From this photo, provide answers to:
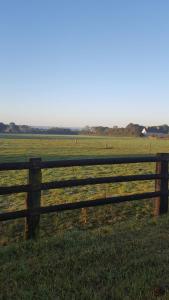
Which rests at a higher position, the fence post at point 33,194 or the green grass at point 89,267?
the fence post at point 33,194

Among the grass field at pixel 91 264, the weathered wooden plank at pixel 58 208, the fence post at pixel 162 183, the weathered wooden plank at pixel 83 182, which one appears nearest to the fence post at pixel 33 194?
the weathered wooden plank at pixel 58 208

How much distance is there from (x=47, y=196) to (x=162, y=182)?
5.75m

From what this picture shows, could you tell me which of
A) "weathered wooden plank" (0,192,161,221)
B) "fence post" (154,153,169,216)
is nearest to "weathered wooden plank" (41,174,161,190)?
"fence post" (154,153,169,216)

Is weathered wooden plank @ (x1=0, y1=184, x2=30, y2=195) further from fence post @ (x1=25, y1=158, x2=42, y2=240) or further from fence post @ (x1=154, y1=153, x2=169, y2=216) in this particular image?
fence post @ (x1=154, y1=153, x2=169, y2=216)

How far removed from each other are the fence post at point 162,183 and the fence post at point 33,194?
10.6 ft

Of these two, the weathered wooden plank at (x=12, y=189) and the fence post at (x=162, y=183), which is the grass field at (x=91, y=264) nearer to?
the fence post at (x=162, y=183)

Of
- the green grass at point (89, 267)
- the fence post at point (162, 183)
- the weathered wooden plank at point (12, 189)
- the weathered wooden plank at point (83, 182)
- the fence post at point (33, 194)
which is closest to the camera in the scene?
the green grass at point (89, 267)

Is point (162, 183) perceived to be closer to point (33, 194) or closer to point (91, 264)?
point (33, 194)

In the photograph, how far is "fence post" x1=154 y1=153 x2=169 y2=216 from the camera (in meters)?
9.70

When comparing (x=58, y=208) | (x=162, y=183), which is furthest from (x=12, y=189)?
(x=162, y=183)

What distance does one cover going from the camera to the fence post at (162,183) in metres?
9.70

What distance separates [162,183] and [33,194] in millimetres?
3433

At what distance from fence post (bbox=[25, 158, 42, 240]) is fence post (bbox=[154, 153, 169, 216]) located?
322cm

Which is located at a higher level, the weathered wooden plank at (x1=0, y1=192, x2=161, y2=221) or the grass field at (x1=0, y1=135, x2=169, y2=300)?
the weathered wooden plank at (x1=0, y1=192, x2=161, y2=221)
